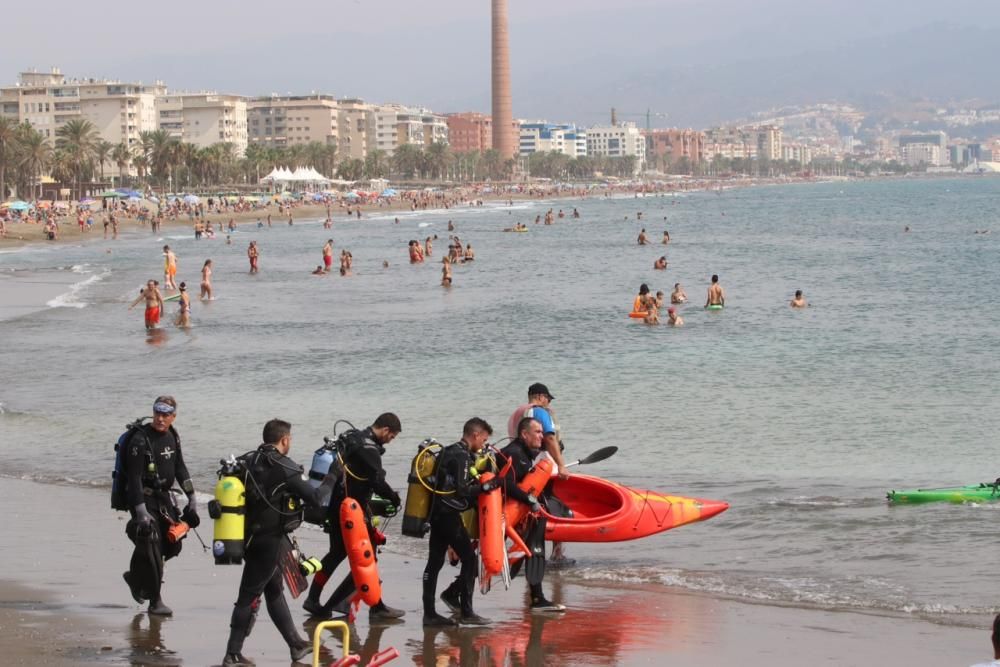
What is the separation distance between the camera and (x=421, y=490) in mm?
8242

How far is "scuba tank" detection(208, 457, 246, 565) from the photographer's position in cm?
721

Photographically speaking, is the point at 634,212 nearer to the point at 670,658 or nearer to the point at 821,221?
the point at 821,221

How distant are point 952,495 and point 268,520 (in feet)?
25.4

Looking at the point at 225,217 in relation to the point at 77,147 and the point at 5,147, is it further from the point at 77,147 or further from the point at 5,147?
the point at 77,147

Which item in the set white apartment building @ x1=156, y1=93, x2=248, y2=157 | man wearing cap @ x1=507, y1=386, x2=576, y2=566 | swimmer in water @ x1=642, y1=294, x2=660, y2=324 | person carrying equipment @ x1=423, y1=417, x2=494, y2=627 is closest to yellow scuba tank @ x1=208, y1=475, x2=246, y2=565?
person carrying equipment @ x1=423, y1=417, x2=494, y2=627

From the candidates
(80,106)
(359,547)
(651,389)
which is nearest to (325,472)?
(359,547)

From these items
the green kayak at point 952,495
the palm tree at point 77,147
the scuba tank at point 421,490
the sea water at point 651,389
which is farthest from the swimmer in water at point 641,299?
the palm tree at point 77,147

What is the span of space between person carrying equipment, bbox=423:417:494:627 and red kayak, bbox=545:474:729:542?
163 centimetres

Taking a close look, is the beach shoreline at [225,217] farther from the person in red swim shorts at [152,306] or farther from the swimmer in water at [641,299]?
the swimmer in water at [641,299]

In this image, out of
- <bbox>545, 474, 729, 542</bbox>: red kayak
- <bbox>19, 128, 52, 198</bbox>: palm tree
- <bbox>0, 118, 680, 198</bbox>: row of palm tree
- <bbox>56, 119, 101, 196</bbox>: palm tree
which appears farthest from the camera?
<bbox>56, 119, 101, 196</bbox>: palm tree

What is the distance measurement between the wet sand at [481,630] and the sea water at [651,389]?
23.3 inches

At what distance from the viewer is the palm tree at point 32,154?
111188mm

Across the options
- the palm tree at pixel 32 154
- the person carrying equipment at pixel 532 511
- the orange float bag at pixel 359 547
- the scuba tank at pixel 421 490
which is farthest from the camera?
the palm tree at pixel 32 154

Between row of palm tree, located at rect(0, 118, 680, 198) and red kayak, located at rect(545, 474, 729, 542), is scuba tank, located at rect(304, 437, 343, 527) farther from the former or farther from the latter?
row of palm tree, located at rect(0, 118, 680, 198)
